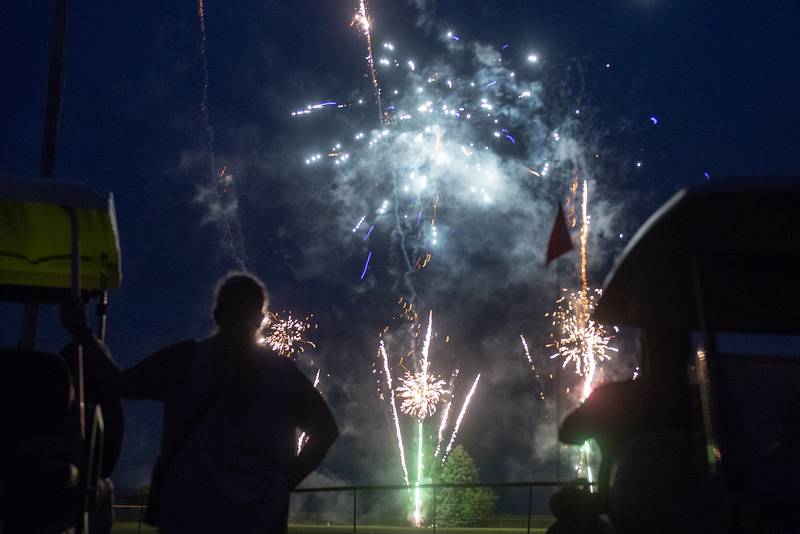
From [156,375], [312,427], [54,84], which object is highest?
[54,84]

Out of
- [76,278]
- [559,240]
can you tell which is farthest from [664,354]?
[559,240]

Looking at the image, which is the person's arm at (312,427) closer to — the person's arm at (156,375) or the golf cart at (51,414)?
the person's arm at (156,375)

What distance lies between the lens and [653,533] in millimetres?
3797

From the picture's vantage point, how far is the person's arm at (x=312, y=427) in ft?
12.0

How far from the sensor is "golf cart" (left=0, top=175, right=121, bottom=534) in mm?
3466

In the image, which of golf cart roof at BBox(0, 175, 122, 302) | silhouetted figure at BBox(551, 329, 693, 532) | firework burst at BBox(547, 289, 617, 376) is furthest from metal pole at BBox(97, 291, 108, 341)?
firework burst at BBox(547, 289, 617, 376)

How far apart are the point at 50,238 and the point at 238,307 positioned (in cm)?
200

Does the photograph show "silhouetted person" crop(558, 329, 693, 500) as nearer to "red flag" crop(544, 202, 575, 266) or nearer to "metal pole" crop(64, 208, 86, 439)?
"metal pole" crop(64, 208, 86, 439)

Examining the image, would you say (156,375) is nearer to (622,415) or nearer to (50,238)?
(50,238)

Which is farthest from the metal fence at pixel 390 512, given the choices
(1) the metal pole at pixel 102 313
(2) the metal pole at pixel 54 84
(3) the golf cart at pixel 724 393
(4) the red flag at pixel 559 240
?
(2) the metal pole at pixel 54 84

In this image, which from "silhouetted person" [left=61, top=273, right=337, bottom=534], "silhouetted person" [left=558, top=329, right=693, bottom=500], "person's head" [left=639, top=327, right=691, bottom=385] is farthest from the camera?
"person's head" [left=639, top=327, right=691, bottom=385]

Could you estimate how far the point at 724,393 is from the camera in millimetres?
3561

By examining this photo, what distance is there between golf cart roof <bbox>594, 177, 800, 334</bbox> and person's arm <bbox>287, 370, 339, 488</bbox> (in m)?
1.78

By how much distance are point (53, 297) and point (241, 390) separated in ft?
9.63
